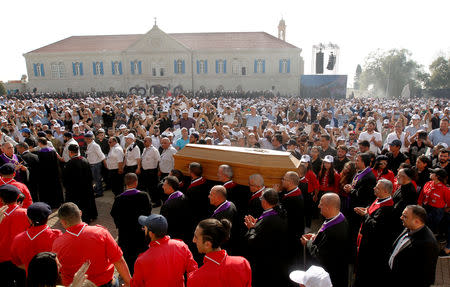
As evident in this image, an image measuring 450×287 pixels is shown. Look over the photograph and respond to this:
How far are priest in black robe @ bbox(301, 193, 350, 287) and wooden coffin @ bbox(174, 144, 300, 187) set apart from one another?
107 centimetres

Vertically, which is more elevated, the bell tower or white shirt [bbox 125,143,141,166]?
the bell tower

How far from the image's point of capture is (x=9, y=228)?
11.2 feet

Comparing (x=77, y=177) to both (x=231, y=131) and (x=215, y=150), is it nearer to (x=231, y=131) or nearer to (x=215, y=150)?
(x=215, y=150)

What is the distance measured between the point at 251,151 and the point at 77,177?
3580 mm

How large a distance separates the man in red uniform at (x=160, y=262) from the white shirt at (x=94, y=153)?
4755 millimetres

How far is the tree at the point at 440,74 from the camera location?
5112 cm

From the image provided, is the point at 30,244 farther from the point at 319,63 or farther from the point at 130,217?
the point at 319,63

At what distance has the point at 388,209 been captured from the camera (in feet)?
12.5

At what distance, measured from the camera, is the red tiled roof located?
47125 millimetres

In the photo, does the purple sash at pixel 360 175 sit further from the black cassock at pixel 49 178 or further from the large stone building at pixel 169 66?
the large stone building at pixel 169 66

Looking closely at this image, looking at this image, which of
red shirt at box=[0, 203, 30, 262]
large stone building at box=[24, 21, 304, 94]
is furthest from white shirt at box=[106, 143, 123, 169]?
large stone building at box=[24, 21, 304, 94]

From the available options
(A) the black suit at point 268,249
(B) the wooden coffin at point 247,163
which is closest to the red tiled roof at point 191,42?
(B) the wooden coffin at point 247,163

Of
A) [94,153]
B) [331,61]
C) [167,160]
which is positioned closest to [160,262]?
[167,160]

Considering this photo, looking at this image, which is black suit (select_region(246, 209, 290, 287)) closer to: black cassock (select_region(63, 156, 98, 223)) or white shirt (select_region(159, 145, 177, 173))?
white shirt (select_region(159, 145, 177, 173))
